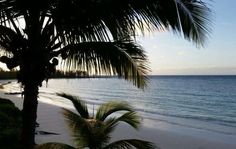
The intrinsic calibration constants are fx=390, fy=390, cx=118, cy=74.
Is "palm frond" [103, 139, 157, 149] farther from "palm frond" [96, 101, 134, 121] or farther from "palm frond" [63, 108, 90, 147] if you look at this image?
"palm frond" [96, 101, 134, 121]

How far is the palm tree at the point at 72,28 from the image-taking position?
14.6 ft

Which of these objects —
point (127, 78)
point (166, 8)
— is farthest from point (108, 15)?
point (127, 78)

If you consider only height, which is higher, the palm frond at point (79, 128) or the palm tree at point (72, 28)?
the palm tree at point (72, 28)

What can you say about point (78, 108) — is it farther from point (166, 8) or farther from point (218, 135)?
point (218, 135)

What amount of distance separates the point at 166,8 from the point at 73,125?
1.86m

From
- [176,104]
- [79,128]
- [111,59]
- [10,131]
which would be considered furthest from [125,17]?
[176,104]

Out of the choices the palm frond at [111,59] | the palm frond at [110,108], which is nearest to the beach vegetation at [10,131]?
the palm frond at [110,108]

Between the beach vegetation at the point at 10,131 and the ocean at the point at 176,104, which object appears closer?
the beach vegetation at the point at 10,131

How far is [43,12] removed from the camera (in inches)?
182

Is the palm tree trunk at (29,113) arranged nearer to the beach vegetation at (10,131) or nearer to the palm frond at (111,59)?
the palm frond at (111,59)

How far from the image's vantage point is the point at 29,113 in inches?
186

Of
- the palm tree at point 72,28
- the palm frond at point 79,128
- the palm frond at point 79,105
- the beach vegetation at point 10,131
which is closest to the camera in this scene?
the palm tree at point 72,28

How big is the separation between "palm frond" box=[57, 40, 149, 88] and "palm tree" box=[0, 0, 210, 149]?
1 centimetres

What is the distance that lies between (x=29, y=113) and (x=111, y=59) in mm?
1208
